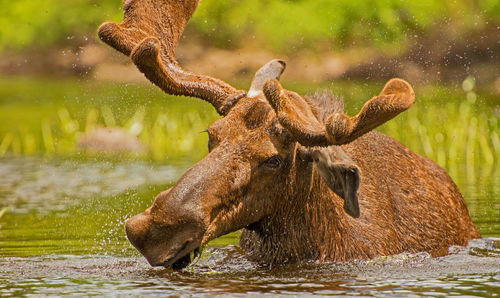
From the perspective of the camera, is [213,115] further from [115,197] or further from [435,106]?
[115,197]

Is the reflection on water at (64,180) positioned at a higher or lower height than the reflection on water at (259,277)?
higher

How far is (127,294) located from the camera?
7.20 metres

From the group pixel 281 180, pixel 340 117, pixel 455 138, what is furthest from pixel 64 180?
pixel 340 117

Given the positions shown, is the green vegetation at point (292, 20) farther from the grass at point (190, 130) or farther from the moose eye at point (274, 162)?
the moose eye at point (274, 162)

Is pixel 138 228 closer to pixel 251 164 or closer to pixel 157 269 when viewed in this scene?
pixel 251 164

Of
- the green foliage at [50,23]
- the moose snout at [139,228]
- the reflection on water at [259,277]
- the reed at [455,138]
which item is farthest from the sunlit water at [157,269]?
the green foliage at [50,23]

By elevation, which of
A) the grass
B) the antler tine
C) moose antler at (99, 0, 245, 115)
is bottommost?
the antler tine

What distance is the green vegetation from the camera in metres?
38.3

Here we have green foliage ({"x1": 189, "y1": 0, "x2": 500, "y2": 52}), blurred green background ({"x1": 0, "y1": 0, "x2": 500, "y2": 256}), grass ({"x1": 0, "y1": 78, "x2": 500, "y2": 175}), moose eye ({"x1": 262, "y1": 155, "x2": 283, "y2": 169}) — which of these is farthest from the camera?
green foliage ({"x1": 189, "y1": 0, "x2": 500, "y2": 52})

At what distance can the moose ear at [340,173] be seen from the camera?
23.8ft

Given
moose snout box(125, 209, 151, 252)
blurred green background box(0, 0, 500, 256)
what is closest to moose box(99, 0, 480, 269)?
moose snout box(125, 209, 151, 252)

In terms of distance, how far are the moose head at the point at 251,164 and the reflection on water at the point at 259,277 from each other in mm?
363

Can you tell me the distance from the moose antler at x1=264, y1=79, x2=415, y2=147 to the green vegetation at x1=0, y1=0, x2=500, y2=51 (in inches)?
1159

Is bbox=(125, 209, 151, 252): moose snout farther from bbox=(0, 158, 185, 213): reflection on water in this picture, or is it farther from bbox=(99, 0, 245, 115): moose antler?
bbox=(0, 158, 185, 213): reflection on water
